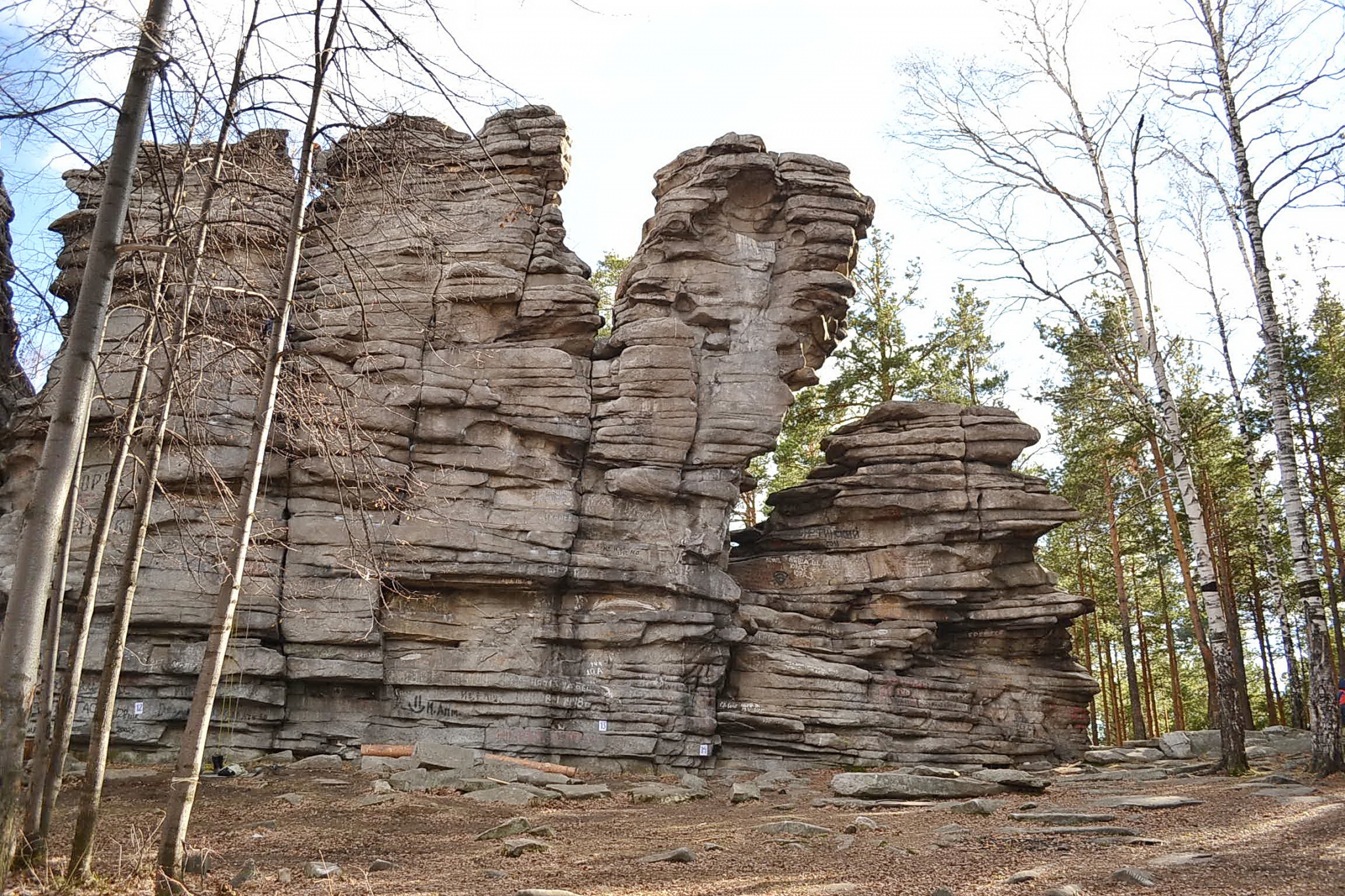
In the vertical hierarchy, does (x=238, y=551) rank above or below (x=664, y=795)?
above

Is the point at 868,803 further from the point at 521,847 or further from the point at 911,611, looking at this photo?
the point at 911,611

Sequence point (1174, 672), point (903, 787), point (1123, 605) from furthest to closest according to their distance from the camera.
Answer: point (1174, 672) → point (1123, 605) → point (903, 787)

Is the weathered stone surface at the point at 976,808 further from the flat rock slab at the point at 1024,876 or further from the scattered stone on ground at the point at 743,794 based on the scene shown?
the flat rock slab at the point at 1024,876

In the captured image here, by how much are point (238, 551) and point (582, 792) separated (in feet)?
30.2

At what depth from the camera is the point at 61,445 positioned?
602cm

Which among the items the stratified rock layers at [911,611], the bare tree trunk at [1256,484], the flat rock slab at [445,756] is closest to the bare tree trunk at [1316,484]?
the bare tree trunk at [1256,484]

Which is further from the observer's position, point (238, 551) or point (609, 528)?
point (609, 528)

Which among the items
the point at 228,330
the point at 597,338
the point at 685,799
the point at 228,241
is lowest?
the point at 685,799

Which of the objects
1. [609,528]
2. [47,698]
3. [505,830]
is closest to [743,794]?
Answer: [505,830]

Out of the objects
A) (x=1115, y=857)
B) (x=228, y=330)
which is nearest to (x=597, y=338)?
(x=228, y=330)

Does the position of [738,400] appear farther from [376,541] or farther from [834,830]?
[834,830]

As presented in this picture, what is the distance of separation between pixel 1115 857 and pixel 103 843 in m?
10.6

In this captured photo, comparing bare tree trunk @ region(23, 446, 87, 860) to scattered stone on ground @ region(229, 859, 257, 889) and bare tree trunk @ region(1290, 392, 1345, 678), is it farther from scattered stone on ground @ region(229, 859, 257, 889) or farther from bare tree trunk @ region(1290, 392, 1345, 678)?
bare tree trunk @ region(1290, 392, 1345, 678)

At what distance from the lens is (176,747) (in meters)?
16.9
